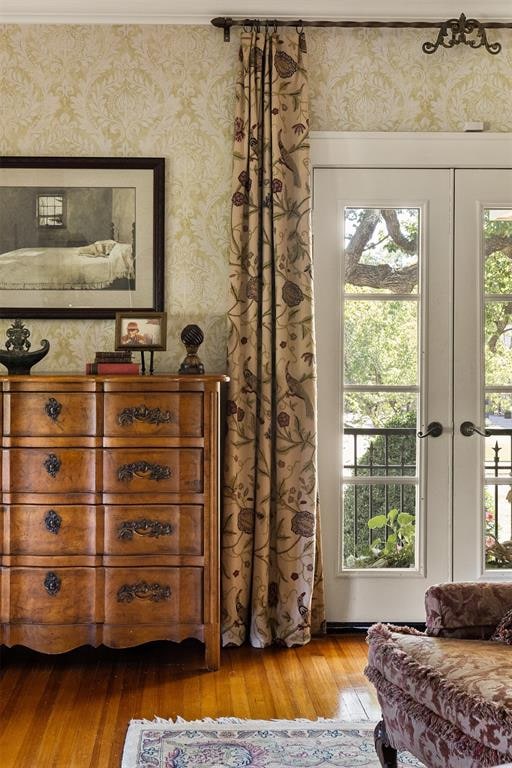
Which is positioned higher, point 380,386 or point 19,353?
point 19,353

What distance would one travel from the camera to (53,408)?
293 centimetres

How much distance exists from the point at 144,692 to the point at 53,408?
1.08 metres

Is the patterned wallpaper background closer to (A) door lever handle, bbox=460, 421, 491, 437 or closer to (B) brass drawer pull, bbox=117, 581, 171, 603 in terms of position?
(B) brass drawer pull, bbox=117, 581, 171, 603

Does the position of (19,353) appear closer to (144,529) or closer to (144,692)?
(144,529)

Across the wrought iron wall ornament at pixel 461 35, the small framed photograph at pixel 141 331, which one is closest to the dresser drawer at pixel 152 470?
the small framed photograph at pixel 141 331

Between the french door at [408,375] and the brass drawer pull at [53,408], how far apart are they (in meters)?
1.18

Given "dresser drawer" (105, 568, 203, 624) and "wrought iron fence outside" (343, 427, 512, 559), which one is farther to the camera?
"wrought iron fence outside" (343, 427, 512, 559)

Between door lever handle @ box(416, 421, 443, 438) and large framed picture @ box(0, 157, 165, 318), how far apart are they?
1.30 m

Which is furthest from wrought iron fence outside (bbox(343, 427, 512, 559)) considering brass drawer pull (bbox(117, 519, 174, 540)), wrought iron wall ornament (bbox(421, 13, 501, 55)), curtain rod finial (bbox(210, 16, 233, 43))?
curtain rod finial (bbox(210, 16, 233, 43))

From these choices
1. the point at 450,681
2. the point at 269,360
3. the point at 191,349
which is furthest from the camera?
the point at 269,360

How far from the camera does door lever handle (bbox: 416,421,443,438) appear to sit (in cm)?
349

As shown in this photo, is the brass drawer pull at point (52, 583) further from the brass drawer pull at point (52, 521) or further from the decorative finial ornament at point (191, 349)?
the decorative finial ornament at point (191, 349)

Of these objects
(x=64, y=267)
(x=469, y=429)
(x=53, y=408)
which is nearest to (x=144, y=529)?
(x=53, y=408)

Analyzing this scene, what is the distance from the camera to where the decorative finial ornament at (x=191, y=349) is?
10.5 feet
